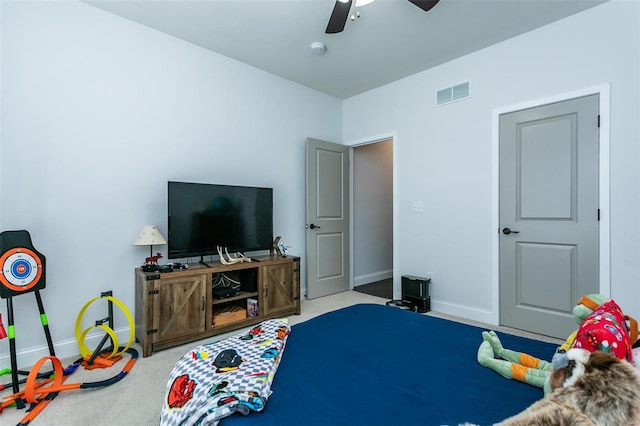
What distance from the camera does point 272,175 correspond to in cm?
396

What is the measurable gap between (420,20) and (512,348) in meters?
2.75

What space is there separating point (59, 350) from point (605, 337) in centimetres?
345

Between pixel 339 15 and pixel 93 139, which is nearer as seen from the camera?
pixel 339 15

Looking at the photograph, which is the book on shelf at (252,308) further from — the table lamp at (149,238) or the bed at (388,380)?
the bed at (388,380)

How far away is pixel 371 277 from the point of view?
520 cm

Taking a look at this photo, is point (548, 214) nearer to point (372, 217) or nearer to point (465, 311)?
point (465, 311)

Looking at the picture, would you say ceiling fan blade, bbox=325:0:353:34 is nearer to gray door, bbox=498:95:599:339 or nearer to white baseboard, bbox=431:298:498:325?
gray door, bbox=498:95:599:339

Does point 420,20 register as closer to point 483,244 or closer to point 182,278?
point 483,244

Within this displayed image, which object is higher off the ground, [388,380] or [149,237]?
[149,237]

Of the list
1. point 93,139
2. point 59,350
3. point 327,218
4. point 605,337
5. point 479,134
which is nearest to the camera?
point 605,337

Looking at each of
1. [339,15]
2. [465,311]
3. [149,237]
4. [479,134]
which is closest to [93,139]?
[149,237]

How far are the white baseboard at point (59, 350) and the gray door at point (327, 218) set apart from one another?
216 cm

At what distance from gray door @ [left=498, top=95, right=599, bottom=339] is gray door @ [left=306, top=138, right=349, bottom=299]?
2.10m

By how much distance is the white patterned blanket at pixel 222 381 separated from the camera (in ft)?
3.31
